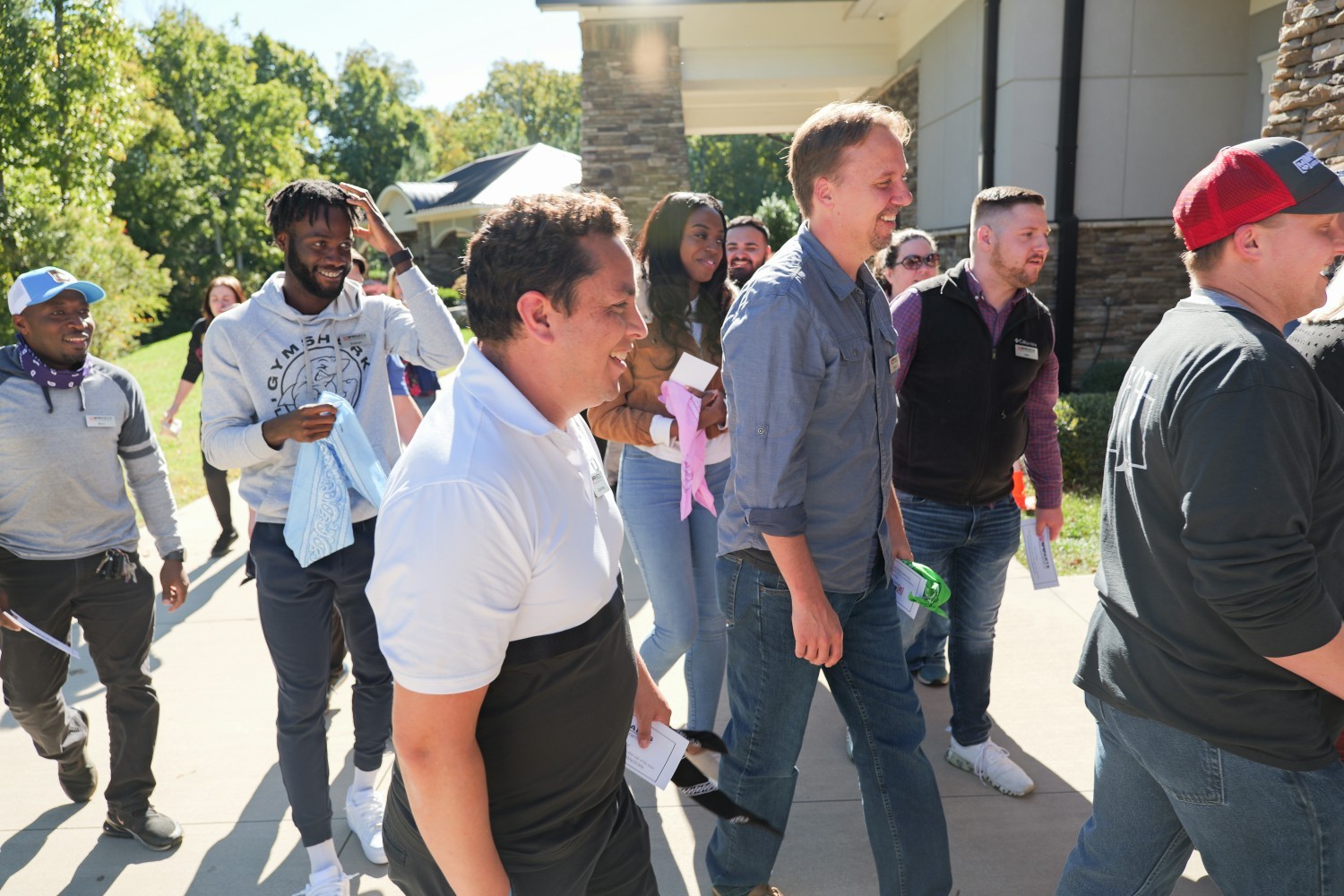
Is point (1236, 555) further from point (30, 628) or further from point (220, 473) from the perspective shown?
point (220, 473)

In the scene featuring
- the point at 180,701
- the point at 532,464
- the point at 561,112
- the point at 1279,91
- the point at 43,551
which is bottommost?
the point at 180,701

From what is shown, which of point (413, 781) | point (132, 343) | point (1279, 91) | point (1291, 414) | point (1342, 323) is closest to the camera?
point (413, 781)

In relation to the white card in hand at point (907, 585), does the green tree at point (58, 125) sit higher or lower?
higher

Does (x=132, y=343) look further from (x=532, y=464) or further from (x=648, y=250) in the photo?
(x=532, y=464)

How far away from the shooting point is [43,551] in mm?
3426

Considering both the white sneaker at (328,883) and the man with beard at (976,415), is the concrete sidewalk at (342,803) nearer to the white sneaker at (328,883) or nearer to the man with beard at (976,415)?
the white sneaker at (328,883)

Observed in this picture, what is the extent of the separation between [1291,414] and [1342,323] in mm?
843

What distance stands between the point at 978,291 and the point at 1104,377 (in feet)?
23.4

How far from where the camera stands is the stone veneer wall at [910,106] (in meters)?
13.7

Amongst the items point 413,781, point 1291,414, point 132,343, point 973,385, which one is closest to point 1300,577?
point 1291,414

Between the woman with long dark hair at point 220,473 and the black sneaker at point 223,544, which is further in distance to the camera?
the black sneaker at point 223,544

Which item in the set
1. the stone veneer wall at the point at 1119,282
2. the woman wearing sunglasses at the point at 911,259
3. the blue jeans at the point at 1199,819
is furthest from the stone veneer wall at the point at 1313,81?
the blue jeans at the point at 1199,819

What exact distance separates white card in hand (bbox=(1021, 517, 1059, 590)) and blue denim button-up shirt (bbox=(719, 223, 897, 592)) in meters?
1.42

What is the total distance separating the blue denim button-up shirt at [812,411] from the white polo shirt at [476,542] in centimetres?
86
